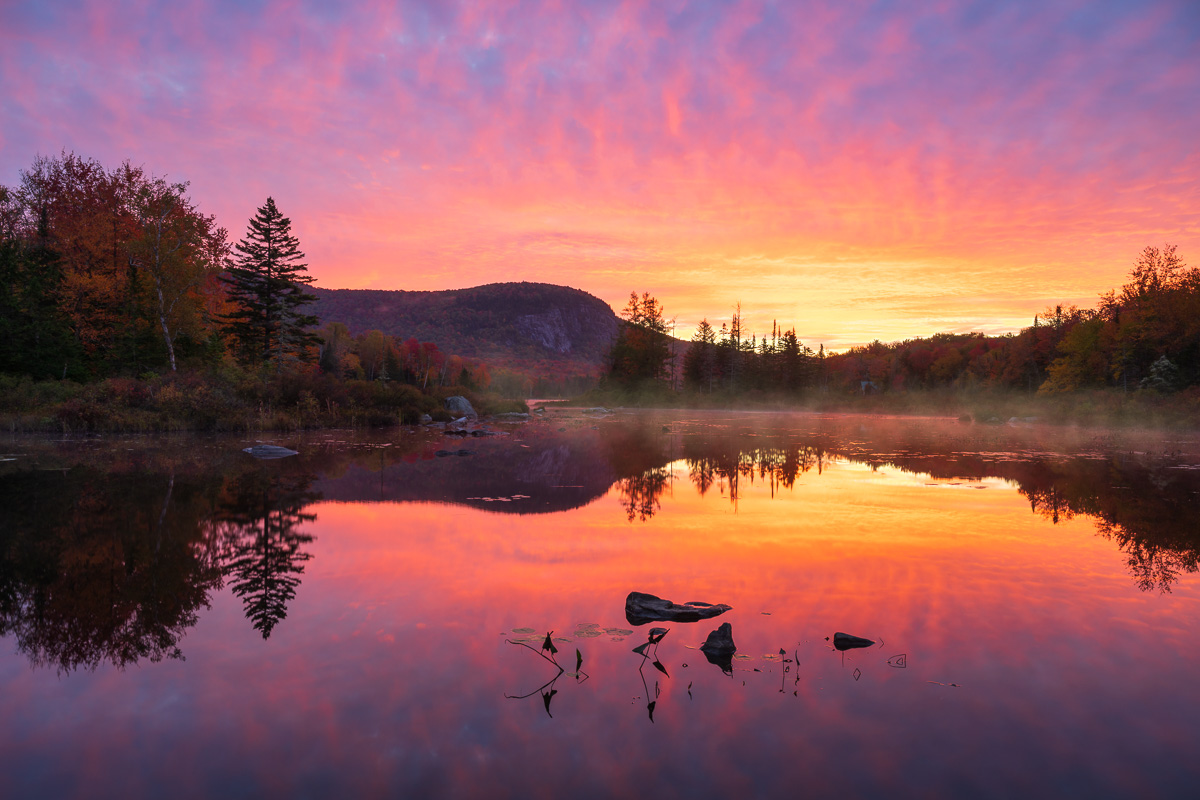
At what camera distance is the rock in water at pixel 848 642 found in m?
5.10

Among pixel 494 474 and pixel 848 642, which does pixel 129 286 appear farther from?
pixel 848 642

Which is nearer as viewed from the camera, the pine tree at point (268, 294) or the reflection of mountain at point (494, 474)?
the reflection of mountain at point (494, 474)

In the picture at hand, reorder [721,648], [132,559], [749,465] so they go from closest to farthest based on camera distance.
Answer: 1. [721,648]
2. [132,559]
3. [749,465]

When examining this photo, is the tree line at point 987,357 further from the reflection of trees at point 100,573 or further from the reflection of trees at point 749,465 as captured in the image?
the reflection of trees at point 100,573

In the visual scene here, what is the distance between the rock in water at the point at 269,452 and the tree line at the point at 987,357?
57.1 meters

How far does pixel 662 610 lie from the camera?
5.80 m

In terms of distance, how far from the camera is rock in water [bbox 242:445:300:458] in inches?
723

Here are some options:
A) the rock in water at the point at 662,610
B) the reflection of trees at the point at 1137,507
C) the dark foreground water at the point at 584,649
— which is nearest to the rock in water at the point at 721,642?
the dark foreground water at the point at 584,649

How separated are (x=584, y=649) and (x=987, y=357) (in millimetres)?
103138

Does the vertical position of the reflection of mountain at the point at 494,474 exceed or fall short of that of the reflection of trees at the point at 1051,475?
it falls short

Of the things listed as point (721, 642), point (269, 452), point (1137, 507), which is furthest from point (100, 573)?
point (1137, 507)

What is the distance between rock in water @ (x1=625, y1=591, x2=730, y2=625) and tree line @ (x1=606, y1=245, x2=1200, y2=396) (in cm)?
5491

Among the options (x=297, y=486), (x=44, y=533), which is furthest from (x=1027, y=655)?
(x=297, y=486)

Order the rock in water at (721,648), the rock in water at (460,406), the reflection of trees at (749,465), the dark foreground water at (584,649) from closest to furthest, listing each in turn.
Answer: the dark foreground water at (584,649)
the rock in water at (721,648)
the reflection of trees at (749,465)
the rock in water at (460,406)
